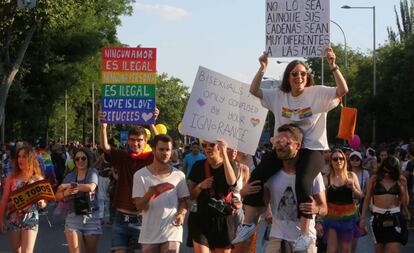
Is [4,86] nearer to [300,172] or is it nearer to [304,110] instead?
[304,110]

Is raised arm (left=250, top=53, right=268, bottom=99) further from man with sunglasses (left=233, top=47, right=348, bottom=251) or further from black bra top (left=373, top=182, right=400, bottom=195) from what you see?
black bra top (left=373, top=182, right=400, bottom=195)

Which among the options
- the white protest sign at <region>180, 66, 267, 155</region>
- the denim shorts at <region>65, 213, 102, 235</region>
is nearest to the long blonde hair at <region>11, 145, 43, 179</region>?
the denim shorts at <region>65, 213, 102, 235</region>

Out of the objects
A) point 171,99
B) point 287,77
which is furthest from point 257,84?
point 171,99

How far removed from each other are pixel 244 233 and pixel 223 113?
1487 mm

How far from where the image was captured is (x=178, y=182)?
753 cm

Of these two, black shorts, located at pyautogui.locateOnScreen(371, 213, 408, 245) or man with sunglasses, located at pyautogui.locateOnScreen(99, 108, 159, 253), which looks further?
black shorts, located at pyautogui.locateOnScreen(371, 213, 408, 245)

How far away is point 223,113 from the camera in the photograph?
27.0 ft

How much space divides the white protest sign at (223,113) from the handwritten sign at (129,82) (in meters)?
3.28

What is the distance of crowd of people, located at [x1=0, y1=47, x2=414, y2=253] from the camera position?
616cm

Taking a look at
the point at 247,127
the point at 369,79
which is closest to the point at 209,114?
the point at 247,127

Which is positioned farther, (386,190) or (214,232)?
(386,190)

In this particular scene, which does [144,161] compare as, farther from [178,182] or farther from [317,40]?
Result: [317,40]

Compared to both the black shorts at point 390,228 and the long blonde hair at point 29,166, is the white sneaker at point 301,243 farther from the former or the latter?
the long blonde hair at point 29,166

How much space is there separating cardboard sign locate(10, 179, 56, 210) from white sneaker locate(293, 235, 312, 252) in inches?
160
